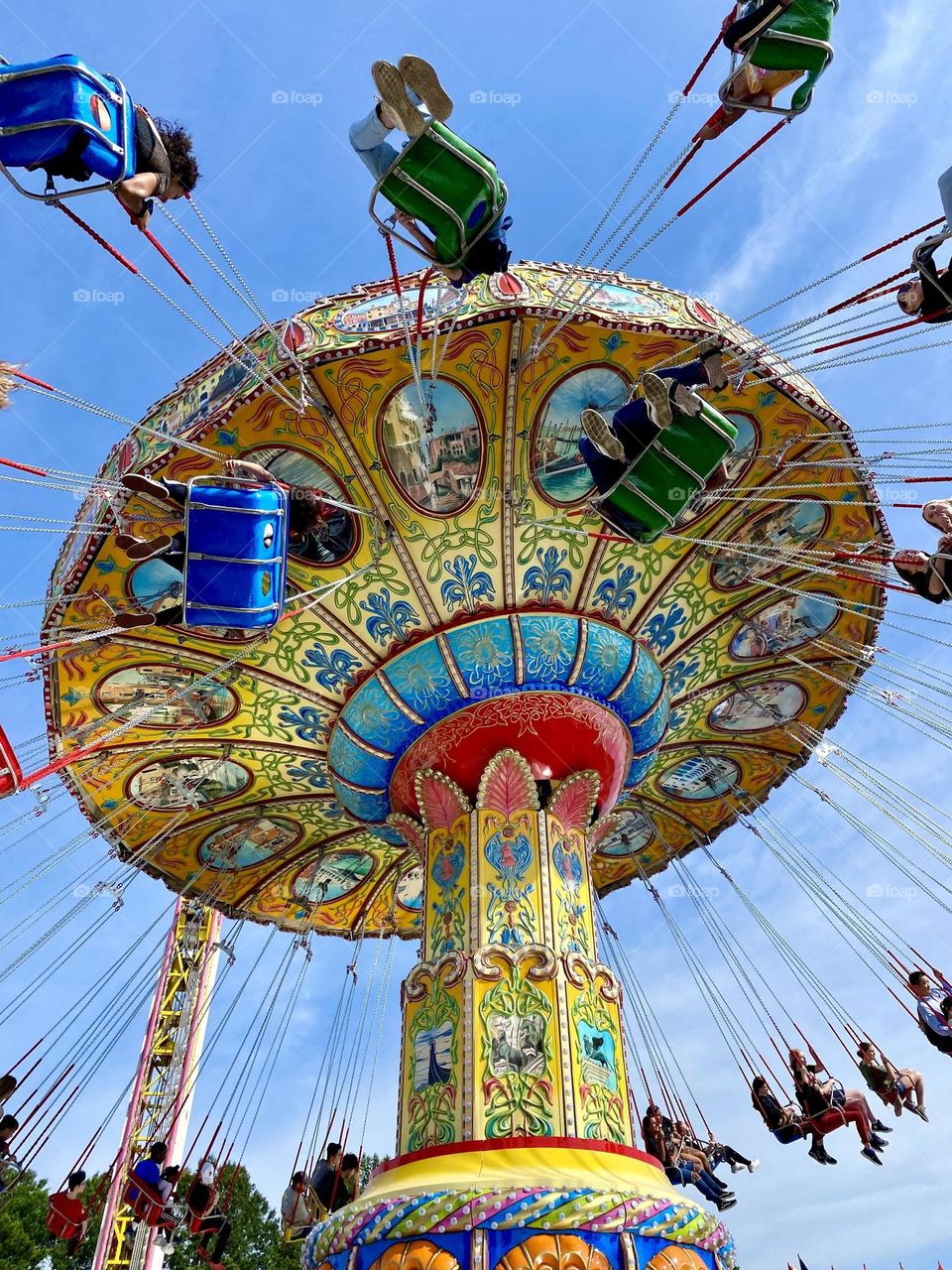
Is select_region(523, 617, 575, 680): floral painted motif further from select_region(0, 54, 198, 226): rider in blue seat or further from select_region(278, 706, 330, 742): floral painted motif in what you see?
select_region(0, 54, 198, 226): rider in blue seat

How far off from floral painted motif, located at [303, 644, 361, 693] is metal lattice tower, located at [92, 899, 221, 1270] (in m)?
8.13

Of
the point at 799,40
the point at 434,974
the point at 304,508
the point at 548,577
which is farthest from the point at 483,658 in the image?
the point at 799,40

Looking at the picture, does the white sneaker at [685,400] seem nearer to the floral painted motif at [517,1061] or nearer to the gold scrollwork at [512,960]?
the gold scrollwork at [512,960]

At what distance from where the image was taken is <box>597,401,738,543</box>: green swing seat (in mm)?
5836

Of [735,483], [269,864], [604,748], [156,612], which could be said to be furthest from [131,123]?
[269,864]

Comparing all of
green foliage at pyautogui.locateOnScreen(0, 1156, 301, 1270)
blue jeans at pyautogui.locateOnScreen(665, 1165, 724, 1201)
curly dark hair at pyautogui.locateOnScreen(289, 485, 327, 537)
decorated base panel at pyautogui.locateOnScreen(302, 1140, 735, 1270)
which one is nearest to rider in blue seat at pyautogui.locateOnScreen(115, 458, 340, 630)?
→ curly dark hair at pyautogui.locateOnScreen(289, 485, 327, 537)

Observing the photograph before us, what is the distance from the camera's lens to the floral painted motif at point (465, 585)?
790 cm

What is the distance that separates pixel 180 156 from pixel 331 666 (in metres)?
3.88

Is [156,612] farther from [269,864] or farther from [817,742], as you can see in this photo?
[817,742]

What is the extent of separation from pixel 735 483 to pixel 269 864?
6.13 m

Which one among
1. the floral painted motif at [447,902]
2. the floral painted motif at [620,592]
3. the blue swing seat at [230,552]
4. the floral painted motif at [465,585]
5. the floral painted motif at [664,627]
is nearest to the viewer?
the blue swing seat at [230,552]

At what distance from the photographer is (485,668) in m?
8.16

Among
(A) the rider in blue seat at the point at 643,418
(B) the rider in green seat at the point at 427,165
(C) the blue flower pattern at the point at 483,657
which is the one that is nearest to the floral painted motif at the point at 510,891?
(C) the blue flower pattern at the point at 483,657

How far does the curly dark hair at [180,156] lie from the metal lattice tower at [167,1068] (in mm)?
11736
